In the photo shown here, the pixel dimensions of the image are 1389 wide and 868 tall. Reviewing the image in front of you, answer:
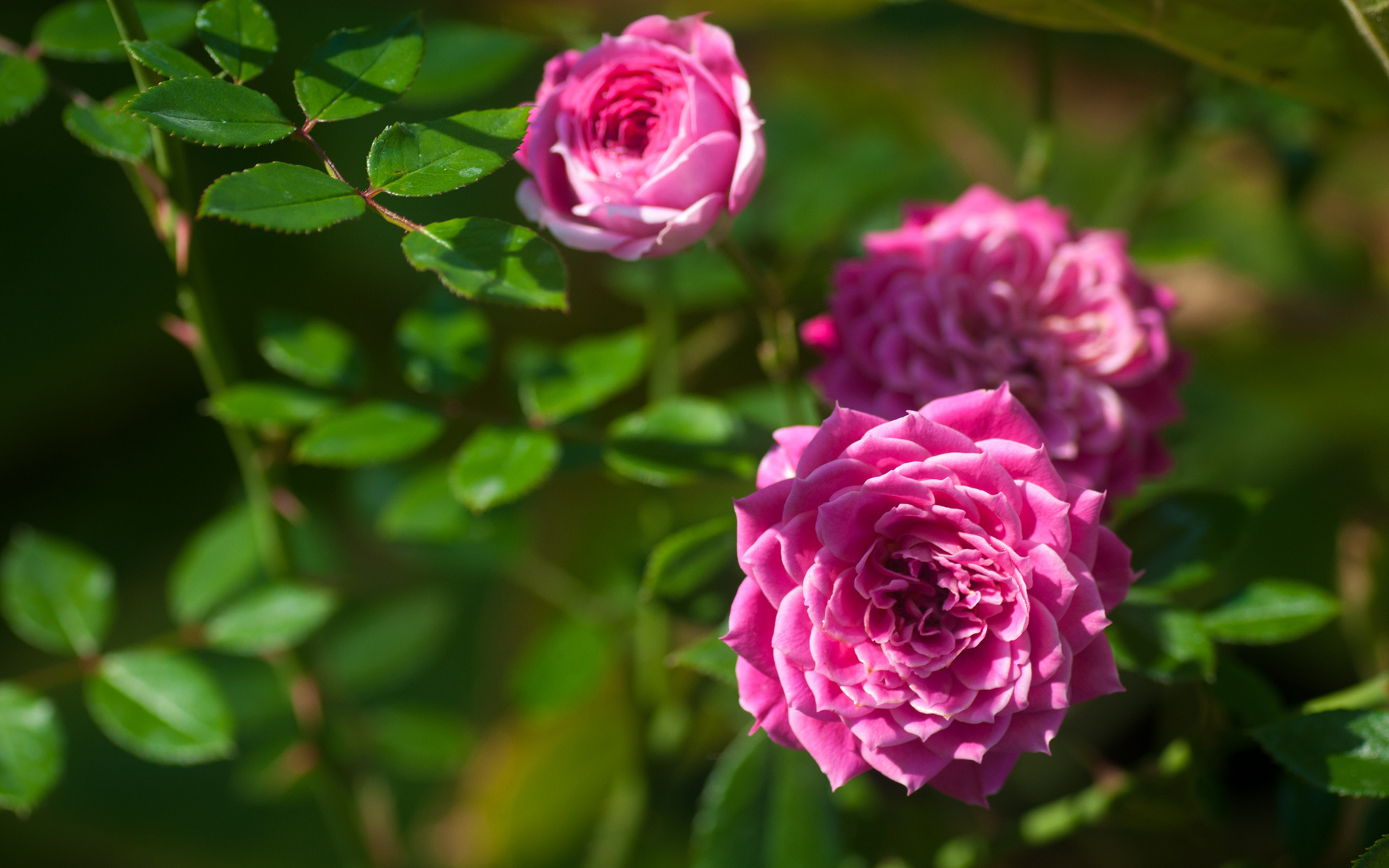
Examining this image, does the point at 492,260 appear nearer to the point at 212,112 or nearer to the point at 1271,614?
the point at 212,112

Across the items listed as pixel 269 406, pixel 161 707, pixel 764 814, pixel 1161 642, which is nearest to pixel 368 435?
pixel 269 406

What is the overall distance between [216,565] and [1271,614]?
2.23 ft

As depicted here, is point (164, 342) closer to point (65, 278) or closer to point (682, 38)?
point (65, 278)

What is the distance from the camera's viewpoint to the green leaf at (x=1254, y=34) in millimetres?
482

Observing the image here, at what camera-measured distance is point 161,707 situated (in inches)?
22.8

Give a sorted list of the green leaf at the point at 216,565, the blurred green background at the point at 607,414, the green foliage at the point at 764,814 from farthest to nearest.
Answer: the blurred green background at the point at 607,414, the green leaf at the point at 216,565, the green foliage at the point at 764,814

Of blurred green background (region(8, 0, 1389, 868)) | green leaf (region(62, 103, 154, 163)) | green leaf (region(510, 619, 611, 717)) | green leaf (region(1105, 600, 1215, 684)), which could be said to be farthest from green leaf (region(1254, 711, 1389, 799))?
green leaf (region(62, 103, 154, 163))

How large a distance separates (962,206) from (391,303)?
914 millimetres

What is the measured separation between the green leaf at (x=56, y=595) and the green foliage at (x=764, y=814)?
409 mm

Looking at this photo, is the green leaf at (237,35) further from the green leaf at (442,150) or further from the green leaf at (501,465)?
the green leaf at (501,465)

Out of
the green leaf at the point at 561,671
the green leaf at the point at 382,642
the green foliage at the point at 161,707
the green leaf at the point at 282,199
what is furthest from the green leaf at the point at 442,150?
the green leaf at the point at 382,642

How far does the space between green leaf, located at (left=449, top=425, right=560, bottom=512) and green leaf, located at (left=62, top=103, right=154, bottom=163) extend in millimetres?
217

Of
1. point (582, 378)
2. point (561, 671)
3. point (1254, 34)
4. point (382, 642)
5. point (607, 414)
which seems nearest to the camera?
point (1254, 34)

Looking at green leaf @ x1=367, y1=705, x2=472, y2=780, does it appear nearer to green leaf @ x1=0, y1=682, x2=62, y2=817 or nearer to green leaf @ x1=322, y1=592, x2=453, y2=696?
green leaf @ x1=322, y1=592, x2=453, y2=696
